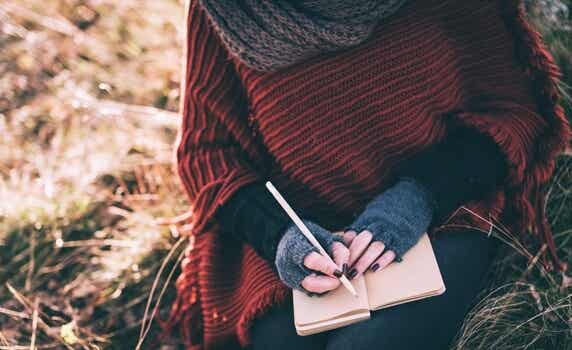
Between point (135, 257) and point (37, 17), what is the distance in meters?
1.69

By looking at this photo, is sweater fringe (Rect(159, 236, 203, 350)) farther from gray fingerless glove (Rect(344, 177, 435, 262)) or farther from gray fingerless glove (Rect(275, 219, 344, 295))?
gray fingerless glove (Rect(344, 177, 435, 262))

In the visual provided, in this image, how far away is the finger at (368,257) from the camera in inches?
45.4

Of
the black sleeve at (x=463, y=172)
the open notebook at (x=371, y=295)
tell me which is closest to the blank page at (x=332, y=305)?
the open notebook at (x=371, y=295)

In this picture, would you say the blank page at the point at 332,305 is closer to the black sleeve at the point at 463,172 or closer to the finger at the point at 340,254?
the finger at the point at 340,254

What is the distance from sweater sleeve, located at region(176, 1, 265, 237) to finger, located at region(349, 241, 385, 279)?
373 millimetres

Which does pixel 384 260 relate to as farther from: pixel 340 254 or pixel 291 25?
pixel 291 25

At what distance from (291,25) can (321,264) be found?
0.53 m

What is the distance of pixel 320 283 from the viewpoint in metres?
1.13

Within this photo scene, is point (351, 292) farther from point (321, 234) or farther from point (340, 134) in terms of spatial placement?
point (340, 134)

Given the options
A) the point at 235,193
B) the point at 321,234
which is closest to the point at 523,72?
the point at 321,234

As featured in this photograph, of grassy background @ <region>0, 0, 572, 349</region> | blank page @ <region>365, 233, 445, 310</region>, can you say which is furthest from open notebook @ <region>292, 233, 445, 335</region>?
grassy background @ <region>0, 0, 572, 349</region>

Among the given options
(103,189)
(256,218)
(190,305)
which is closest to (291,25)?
(256,218)

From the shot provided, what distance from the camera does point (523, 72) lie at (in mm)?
1353

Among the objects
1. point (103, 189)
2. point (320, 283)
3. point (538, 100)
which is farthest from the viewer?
point (103, 189)
